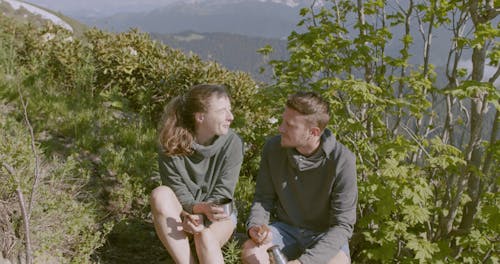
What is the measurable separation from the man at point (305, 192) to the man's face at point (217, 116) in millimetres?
385

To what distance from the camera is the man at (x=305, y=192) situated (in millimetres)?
3107

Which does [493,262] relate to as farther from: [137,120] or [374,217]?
[137,120]

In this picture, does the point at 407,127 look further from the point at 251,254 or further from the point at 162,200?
the point at 162,200

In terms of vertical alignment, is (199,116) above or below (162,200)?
above

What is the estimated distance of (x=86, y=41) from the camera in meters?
8.23

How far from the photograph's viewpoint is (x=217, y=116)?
354 centimetres

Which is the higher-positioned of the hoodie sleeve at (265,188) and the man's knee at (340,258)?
the hoodie sleeve at (265,188)

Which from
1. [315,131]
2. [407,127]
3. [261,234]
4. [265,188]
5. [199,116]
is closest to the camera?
[261,234]

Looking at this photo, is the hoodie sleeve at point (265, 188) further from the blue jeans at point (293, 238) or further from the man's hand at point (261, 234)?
the man's hand at point (261, 234)

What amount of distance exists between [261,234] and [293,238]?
0.47 metres

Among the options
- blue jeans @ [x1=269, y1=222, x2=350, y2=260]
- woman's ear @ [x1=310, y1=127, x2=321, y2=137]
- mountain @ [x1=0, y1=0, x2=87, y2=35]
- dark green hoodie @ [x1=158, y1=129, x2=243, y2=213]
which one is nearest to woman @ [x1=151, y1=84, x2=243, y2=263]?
dark green hoodie @ [x1=158, y1=129, x2=243, y2=213]

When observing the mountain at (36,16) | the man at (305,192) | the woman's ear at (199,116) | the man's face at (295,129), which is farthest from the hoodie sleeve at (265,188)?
the mountain at (36,16)

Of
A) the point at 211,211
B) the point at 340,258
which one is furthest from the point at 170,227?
the point at 340,258

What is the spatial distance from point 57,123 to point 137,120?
1.16 metres
